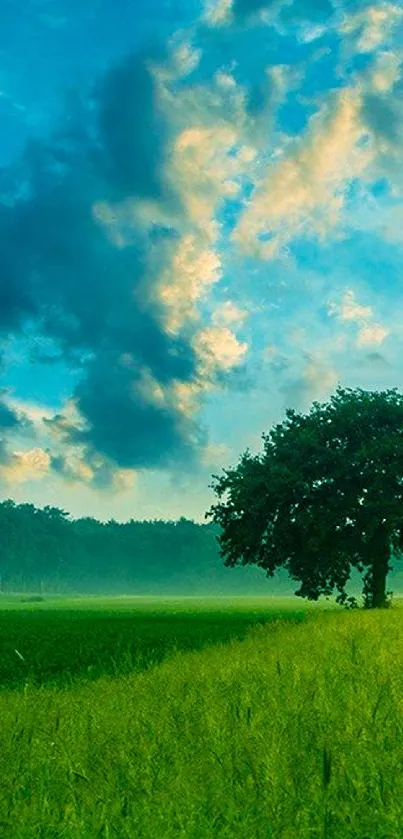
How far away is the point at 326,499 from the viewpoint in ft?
176

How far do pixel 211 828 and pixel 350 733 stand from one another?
97.0 inches

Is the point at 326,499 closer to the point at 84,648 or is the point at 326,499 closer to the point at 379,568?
the point at 379,568

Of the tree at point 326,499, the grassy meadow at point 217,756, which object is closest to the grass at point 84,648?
the grassy meadow at point 217,756

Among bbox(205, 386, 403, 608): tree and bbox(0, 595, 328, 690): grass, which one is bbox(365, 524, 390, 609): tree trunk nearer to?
bbox(205, 386, 403, 608): tree

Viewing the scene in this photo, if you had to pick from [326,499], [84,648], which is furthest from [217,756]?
[326,499]

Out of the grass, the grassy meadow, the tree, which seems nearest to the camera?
the grassy meadow

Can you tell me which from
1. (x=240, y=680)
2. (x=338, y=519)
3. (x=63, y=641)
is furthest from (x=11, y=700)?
(x=338, y=519)

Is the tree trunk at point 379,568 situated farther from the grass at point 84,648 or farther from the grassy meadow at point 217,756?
the grassy meadow at point 217,756

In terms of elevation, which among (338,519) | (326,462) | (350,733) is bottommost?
(350,733)

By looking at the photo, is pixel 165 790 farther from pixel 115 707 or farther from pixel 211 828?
pixel 115 707

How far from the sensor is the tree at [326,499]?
53000mm

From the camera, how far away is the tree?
53000 millimetres

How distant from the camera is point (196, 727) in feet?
30.1

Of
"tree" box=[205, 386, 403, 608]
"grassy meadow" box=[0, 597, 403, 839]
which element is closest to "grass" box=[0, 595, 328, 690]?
"grassy meadow" box=[0, 597, 403, 839]
